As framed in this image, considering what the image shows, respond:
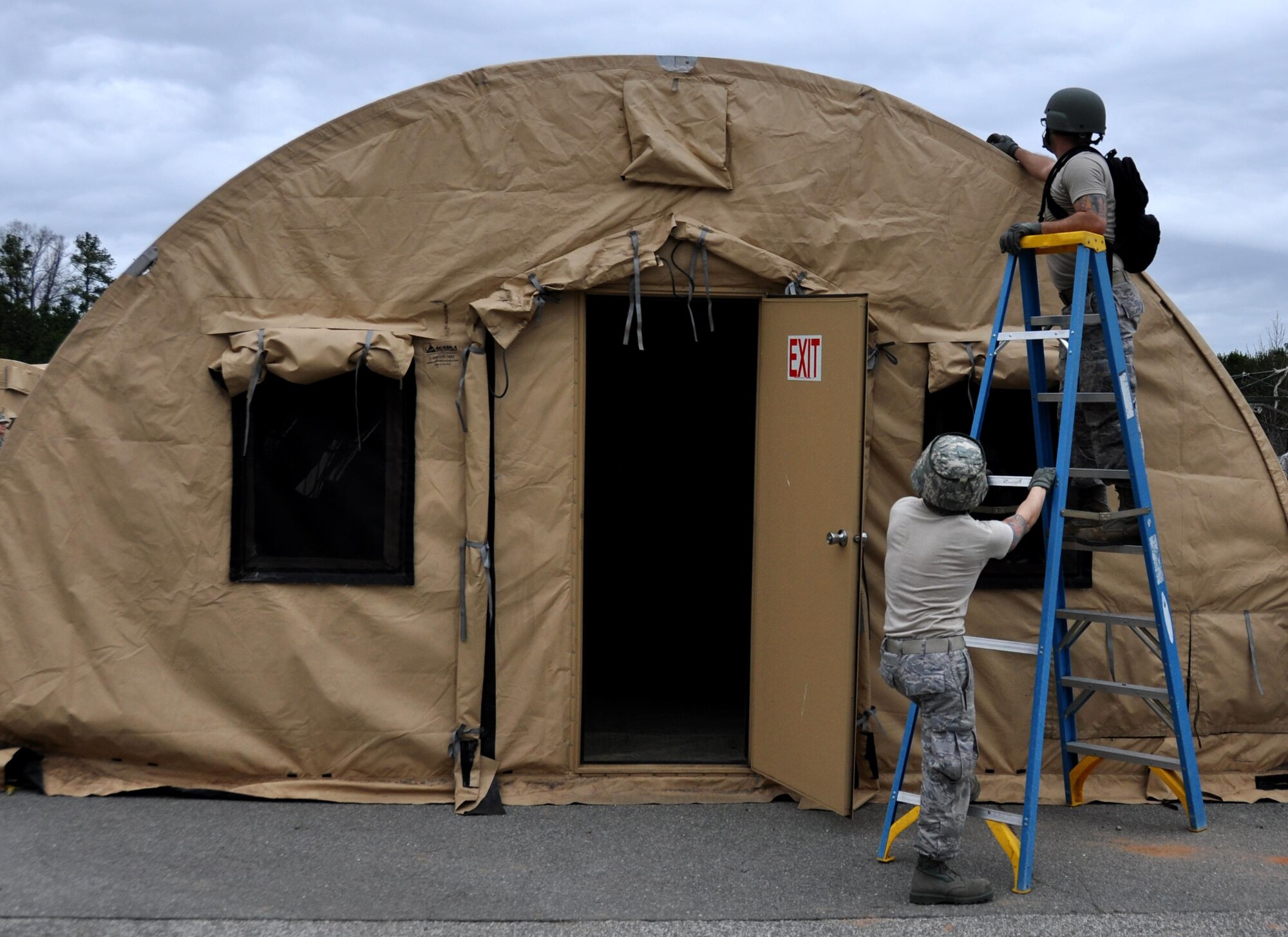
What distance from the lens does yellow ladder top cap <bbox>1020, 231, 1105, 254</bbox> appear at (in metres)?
4.48

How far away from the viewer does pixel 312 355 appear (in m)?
5.18

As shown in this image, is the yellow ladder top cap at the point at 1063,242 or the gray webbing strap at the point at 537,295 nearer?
the yellow ladder top cap at the point at 1063,242

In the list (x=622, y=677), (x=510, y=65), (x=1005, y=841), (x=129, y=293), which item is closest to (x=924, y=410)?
(x=1005, y=841)

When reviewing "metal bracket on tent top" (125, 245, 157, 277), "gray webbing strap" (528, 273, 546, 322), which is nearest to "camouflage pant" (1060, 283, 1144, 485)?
"gray webbing strap" (528, 273, 546, 322)

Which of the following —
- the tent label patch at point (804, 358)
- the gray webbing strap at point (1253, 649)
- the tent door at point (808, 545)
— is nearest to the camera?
the tent door at point (808, 545)

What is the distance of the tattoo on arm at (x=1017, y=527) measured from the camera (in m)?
4.09

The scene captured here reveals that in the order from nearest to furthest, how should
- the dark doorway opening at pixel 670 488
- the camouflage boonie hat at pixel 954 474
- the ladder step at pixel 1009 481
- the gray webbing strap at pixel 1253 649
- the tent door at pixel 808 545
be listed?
the camouflage boonie hat at pixel 954 474
the ladder step at pixel 1009 481
the tent door at pixel 808 545
the gray webbing strap at pixel 1253 649
the dark doorway opening at pixel 670 488

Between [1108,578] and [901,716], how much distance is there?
3.92 feet

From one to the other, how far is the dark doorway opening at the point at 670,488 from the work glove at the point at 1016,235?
11.7 feet

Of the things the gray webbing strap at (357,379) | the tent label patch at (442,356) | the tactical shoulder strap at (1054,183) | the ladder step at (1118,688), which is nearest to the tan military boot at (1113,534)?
the ladder step at (1118,688)

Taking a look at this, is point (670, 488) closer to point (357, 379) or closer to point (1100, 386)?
point (357, 379)

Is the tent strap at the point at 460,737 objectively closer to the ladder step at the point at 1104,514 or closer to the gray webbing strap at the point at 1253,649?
the ladder step at the point at 1104,514

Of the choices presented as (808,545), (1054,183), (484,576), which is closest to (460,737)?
(484,576)

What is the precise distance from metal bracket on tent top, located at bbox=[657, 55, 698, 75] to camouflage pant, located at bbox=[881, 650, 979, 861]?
9.49 feet
